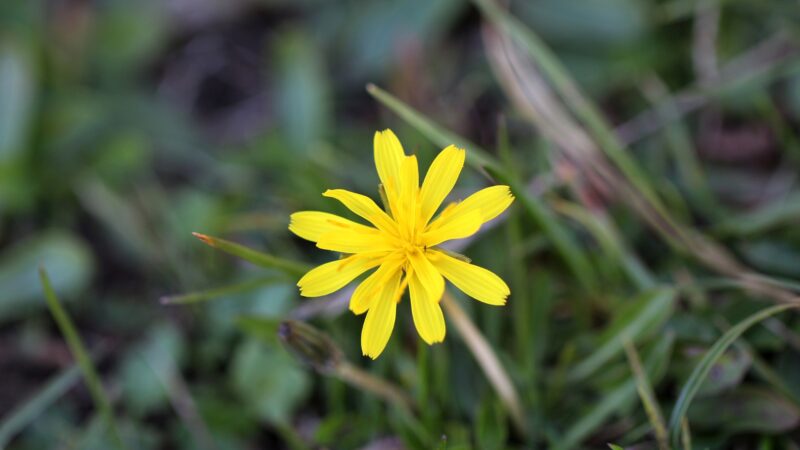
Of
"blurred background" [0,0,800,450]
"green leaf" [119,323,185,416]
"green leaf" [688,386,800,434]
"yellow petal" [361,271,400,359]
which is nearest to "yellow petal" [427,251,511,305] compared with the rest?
"yellow petal" [361,271,400,359]

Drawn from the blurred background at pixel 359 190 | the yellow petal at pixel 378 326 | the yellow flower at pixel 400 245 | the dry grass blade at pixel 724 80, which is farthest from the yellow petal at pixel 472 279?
the dry grass blade at pixel 724 80

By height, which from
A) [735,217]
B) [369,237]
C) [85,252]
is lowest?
[85,252]

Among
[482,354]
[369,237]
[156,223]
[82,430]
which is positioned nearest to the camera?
[369,237]

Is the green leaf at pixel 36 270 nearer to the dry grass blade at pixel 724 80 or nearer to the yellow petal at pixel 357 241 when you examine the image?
the yellow petal at pixel 357 241

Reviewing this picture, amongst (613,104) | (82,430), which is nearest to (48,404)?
(82,430)

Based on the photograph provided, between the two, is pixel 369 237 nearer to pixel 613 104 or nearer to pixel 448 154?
pixel 448 154

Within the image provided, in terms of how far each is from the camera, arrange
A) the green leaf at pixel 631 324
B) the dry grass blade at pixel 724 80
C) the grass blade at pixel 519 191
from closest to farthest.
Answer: the grass blade at pixel 519 191 < the green leaf at pixel 631 324 < the dry grass blade at pixel 724 80
